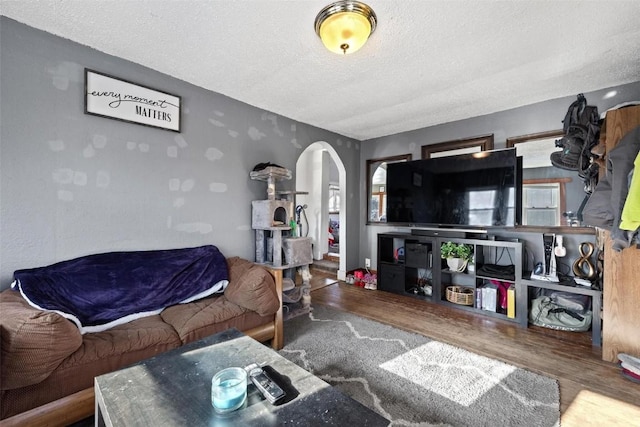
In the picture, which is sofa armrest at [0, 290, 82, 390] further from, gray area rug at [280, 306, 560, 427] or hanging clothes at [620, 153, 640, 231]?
hanging clothes at [620, 153, 640, 231]

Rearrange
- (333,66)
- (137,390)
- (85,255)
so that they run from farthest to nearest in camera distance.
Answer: (333,66)
(85,255)
(137,390)

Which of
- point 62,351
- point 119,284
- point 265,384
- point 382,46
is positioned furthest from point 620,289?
point 119,284

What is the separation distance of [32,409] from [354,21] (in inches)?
96.7

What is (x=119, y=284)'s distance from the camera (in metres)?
1.87

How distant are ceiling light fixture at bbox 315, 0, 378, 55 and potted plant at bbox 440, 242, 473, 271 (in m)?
2.41

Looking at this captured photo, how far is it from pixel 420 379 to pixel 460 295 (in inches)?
62.0

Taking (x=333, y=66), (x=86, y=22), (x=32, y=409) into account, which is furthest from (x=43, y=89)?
(x=333, y=66)

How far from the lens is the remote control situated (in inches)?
39.2

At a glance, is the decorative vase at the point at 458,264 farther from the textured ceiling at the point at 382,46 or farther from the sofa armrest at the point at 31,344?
the sofa armrest at the point at 31,344

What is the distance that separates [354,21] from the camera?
1535 mm

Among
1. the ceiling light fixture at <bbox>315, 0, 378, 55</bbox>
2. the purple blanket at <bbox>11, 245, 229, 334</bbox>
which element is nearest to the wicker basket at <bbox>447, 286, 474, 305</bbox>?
the purple blanket at <bbox>11, 245, 229, 334</bbox>

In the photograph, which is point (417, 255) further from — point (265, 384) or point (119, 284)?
point (119, 284)

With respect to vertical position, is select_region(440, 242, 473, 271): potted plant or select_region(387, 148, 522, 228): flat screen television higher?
select_region(387, 148, 522, 228): flat screen television

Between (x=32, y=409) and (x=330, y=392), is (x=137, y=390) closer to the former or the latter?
(x=32, y=409)
